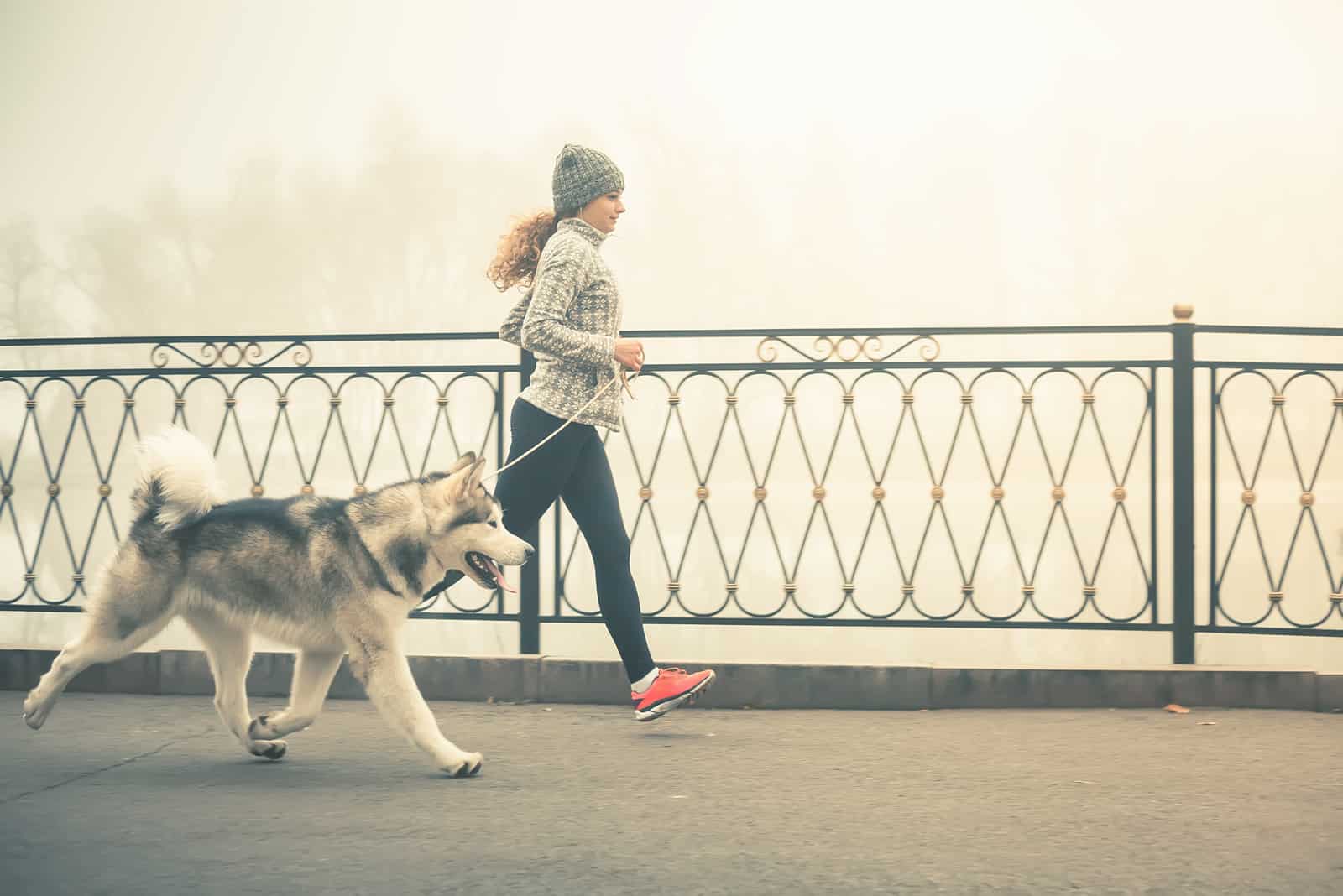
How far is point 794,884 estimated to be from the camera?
330 centimetres

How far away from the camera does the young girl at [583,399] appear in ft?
16.7

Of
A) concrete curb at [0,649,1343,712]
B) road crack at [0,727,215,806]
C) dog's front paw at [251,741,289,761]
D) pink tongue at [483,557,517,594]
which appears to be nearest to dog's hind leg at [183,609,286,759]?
dog's front paw at [251,741,289,761]

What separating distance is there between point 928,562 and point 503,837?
329 centimetres

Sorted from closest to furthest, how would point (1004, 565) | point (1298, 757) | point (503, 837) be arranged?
point (503, 837)
point (1298, 757)
point (1004, 565)

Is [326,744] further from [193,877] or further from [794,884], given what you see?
[794,884]

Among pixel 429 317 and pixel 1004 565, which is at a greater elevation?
pixel 429 317

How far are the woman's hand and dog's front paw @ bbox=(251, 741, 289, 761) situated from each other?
6.14ft

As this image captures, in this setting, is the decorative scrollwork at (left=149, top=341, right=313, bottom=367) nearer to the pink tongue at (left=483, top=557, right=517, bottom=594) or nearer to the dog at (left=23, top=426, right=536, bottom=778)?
the dog at (left=23, top=426, right=536, bottom=778)

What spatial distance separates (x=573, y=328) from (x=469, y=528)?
3.23 ft

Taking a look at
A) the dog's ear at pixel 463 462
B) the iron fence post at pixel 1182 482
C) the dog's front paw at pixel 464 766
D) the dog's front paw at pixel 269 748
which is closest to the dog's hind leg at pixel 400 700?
the dog's front paw at pixel 464 766

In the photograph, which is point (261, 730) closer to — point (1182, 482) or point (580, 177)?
point (580, 177)

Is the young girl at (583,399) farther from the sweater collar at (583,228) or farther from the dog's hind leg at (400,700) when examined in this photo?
the dog's hind leg at (400,700)

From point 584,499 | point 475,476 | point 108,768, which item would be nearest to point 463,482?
point 475,476

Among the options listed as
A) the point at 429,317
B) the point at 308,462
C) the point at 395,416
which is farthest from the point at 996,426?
the point at 429,317
